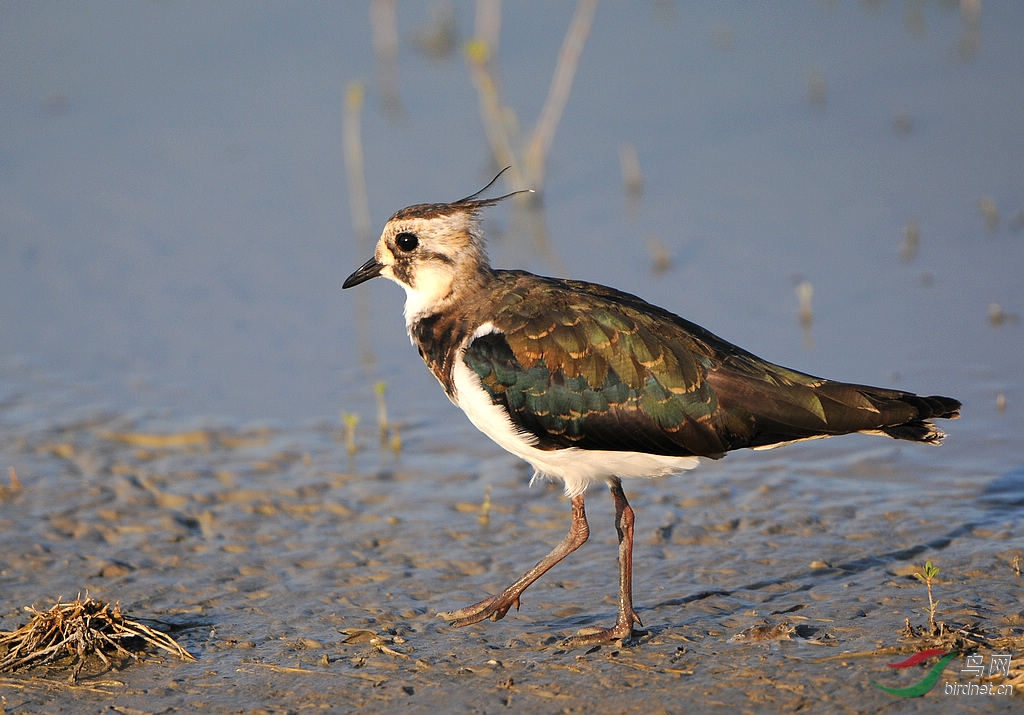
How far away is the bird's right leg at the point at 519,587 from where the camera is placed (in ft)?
20.1

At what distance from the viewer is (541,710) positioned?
521 cm

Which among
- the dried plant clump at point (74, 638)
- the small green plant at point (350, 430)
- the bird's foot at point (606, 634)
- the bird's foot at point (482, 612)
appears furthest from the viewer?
the small green plant at point (350, 430)

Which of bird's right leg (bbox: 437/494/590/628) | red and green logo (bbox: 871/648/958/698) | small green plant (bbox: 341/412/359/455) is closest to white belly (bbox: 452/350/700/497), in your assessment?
bird's right leg (bbox: 437/494/590/628)

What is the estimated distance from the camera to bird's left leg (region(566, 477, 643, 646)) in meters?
5.82

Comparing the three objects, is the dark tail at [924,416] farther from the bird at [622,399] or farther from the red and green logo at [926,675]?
the red and green logo at [926,675]

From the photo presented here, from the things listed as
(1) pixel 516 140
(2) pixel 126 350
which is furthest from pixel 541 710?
(1) pixel 516 140

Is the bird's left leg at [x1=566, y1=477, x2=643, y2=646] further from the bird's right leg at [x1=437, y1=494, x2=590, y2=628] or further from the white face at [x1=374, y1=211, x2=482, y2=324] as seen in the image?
the white face at [x1=374, y1=211, x2=482, y2=324]

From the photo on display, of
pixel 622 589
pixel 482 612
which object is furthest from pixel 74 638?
pixel 622 589

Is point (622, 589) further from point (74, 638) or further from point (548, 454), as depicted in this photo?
point (74, 638)

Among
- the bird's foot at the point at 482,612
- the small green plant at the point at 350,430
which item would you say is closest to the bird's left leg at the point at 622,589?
the bird's foot at the point at 482,612

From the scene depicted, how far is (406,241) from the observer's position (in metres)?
Result: 6.68

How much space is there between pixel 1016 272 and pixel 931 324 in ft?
3.60

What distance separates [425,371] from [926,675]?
192 inches

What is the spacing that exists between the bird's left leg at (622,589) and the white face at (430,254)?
1.24 meters
